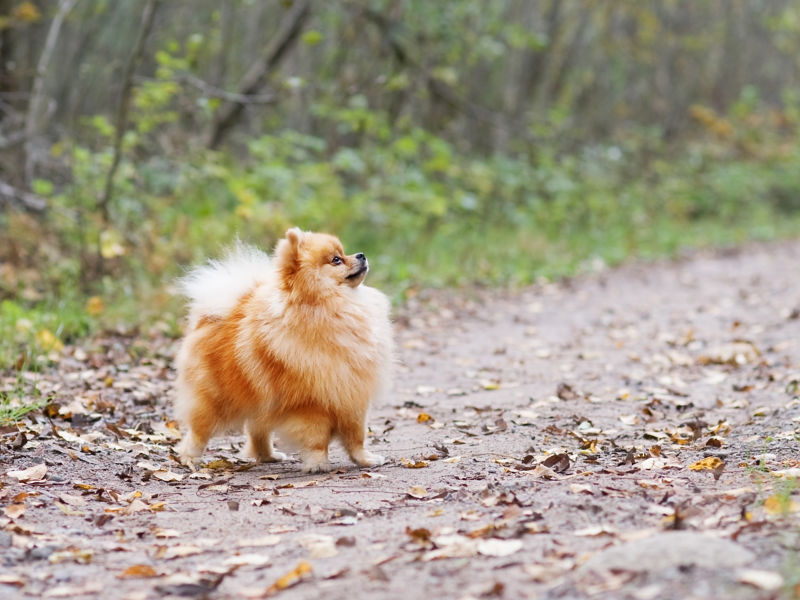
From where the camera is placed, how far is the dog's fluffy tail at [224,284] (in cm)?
536

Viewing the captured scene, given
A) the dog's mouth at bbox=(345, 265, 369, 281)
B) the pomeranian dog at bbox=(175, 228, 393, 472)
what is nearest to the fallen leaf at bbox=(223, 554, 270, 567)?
the pomeranian dog at bbox=(175, 228, 393, 472)

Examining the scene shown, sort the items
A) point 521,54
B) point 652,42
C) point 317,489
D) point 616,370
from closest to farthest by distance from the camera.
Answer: point 317,489 → point 616,370 → point 521,54 → point 652,42

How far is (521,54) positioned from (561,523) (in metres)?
19.4

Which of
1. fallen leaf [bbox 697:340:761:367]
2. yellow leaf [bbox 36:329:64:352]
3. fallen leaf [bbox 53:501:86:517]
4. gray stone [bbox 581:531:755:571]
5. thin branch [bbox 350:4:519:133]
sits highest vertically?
thin branch [bbox 350:4:519:133]

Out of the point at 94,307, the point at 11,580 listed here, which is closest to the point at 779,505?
the point at 11,580

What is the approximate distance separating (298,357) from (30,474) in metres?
1.53

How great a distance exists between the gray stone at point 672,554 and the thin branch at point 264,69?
38.4 feet

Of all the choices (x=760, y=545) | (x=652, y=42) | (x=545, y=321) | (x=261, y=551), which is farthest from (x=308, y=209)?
(x=652, y=42)

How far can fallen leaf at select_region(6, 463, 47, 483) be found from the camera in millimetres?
4730

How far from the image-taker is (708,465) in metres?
4.60

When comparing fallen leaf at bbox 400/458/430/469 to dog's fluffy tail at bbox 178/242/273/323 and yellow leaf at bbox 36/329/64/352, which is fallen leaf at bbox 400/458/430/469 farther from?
yellow leaf at bbox 36/329/64/352

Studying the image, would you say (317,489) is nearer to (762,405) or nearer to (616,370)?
(762,405)

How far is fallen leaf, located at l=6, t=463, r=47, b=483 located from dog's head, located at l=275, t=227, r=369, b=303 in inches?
63.8

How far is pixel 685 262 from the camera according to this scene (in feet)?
53.5
